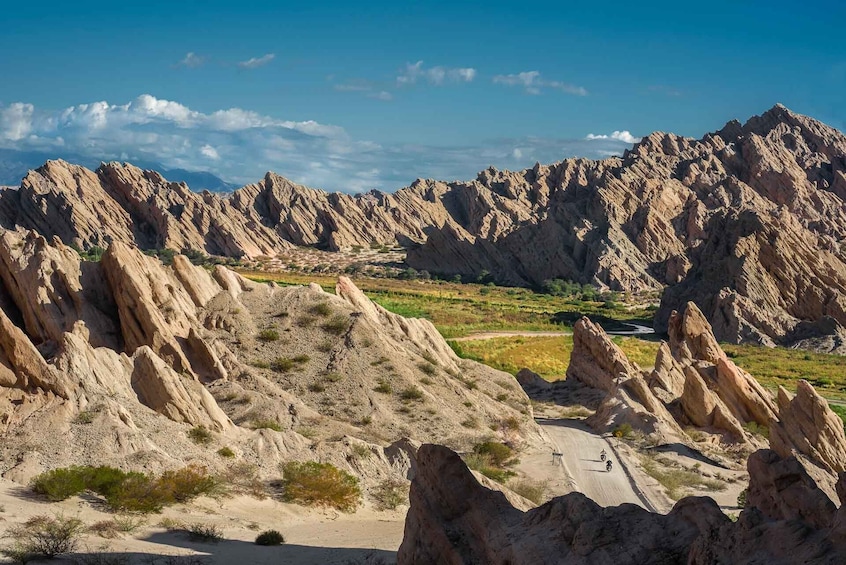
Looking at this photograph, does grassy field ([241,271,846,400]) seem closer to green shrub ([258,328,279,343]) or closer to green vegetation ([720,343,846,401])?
green vegetation ([720,343,846,401])

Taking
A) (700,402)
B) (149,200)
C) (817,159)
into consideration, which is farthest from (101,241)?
(817,159)

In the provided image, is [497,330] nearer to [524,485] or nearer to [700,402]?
[700,402]

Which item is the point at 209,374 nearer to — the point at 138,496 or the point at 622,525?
the point at 138,496

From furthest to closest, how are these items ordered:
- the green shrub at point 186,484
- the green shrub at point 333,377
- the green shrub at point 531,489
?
the green shrub at point 333,377
the green shrub at point 531,489
the green shrub at point 186,484

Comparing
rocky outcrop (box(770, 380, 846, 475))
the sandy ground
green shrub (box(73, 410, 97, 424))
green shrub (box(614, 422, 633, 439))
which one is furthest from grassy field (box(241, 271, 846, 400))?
green shrub (box(73, 410, 97, 424))

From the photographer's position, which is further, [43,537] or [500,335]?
[500,335]

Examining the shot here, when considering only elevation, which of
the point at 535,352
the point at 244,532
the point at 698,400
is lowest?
the point at 535,352

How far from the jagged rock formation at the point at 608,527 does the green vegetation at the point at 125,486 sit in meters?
7.68

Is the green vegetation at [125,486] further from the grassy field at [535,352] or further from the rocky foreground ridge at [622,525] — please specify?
the grassy field at [535,352]

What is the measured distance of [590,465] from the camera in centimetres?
3384

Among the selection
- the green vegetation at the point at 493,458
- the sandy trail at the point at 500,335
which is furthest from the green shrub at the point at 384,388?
the sandy trail at the point at 500,335

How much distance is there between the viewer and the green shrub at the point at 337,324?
38.4 m

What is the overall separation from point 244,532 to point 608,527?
1070 centimetres

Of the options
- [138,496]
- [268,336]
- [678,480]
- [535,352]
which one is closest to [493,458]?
[678,480]
